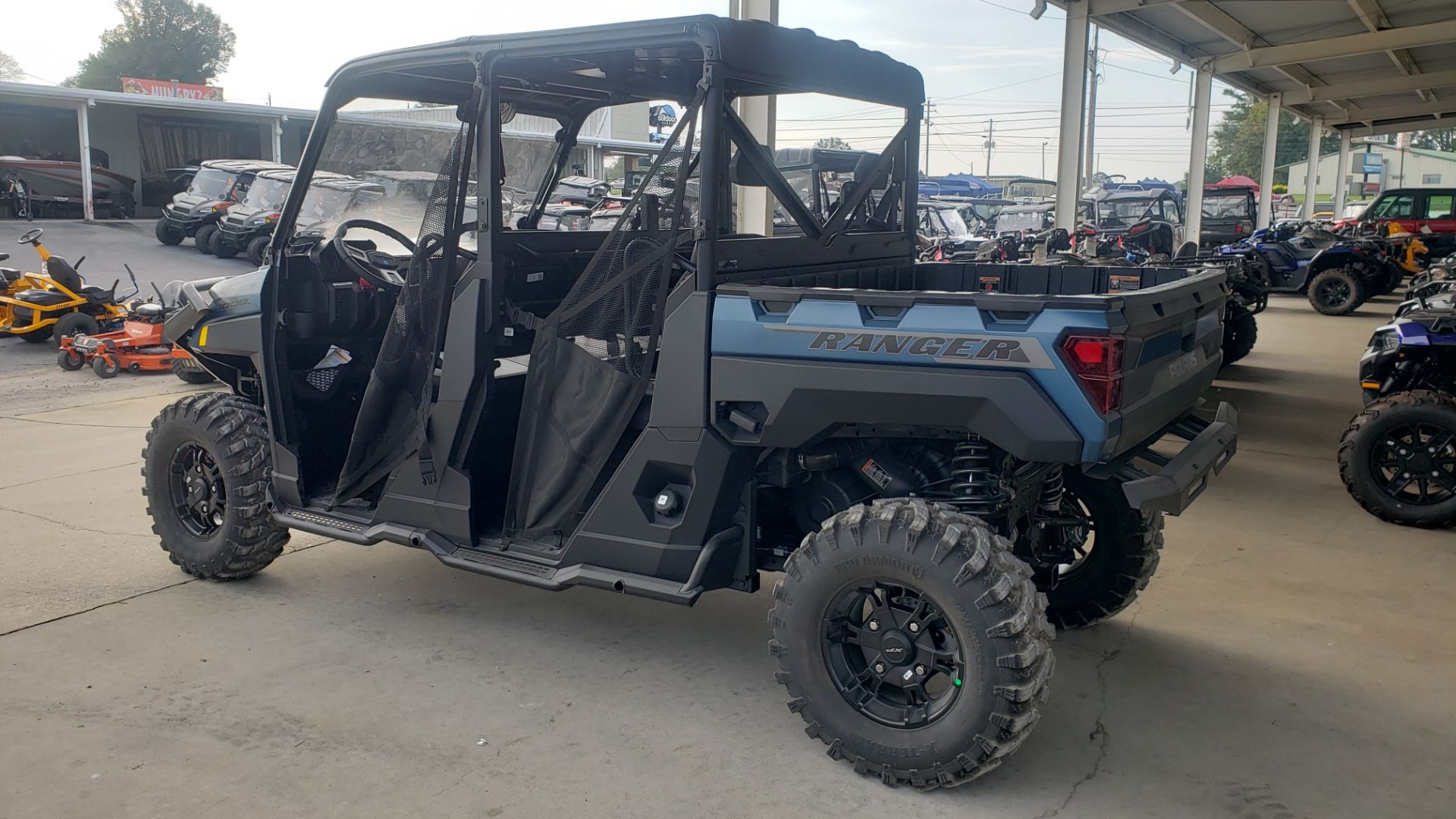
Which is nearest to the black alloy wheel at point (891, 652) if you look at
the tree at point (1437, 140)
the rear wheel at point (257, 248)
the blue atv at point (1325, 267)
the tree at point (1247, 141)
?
the blue atv at point (1325, 267)

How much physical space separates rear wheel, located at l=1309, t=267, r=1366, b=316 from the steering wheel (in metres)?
15.8

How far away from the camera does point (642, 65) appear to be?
3916mm

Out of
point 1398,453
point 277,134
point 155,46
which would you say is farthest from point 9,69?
point 1398,453

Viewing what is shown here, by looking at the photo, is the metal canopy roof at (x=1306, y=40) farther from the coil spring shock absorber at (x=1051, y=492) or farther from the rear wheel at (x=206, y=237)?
the rear wheel at (x=206, y=237)

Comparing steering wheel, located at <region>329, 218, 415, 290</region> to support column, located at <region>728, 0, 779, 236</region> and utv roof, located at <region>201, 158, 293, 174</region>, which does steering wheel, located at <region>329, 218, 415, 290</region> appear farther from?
utv roof, located at <region>201, 158, 293, 174</region>

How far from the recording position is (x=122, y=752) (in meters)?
3.27

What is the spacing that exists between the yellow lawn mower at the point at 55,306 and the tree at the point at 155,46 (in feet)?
139

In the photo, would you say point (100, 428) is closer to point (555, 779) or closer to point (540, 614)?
point (540, 614)

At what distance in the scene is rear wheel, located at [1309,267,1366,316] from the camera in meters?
16.2

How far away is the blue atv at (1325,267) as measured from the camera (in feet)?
53.1

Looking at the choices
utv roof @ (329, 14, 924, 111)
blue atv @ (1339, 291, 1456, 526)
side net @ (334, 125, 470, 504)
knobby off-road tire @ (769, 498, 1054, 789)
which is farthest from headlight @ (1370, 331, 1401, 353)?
side net @ (334, 125, 470, 504)

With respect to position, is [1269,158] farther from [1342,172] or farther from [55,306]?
[55,306]

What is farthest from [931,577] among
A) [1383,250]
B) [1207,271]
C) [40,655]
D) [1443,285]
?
[1383,250]

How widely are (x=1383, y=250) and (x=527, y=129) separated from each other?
1655 cm
